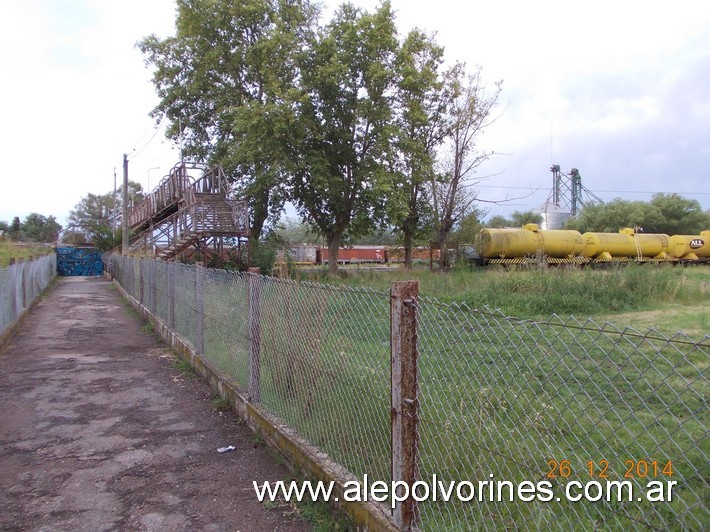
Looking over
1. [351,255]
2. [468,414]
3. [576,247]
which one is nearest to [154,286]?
[468,414]

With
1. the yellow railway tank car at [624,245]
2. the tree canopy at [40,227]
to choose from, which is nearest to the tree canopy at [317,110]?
the yellow railway tank car at [624,245]

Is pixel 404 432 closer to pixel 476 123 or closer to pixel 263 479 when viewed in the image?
pixel 263 479

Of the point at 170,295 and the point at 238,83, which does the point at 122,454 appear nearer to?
the point at 170,295

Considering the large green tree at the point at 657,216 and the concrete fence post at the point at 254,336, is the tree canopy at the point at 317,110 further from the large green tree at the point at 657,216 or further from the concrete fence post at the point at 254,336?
the large green tree at the point at 657,216

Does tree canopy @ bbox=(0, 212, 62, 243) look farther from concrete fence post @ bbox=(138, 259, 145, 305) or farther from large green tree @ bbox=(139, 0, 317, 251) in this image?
concrete fence post @ bbox=(138, 259, 145, 305)

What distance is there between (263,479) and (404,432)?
82.6 inches

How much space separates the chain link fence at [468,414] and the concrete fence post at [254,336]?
0.02 m

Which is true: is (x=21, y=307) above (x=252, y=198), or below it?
below

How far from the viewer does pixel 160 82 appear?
29156 millimetres

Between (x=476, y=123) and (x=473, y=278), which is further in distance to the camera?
(x=476, y=123)

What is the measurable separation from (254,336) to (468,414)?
2.58 metres

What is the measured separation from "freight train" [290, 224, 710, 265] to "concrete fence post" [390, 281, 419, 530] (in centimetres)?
1948

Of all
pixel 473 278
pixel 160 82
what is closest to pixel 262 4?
pixel 160 82

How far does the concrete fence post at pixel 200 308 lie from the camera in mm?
7883
